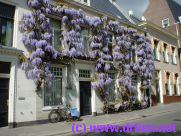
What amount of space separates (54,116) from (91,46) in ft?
21.1

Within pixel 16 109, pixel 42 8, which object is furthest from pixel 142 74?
pixel 16 109

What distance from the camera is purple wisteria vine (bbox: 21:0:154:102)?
14897 millimetres

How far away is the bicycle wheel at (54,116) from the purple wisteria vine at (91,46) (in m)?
1.92

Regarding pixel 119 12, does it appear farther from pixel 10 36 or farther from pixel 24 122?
pixel 24 122

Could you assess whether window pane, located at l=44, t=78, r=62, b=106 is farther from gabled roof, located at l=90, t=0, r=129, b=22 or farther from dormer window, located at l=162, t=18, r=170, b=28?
dormer window, located at l=162, t=18, r=170, b=28

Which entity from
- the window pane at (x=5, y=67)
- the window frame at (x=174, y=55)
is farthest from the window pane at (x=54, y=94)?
the window frame at (x=174, y=55)

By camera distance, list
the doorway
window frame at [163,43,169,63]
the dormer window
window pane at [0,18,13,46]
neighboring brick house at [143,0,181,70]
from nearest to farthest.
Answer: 1. window pane at [0,18,13,46]
2. the doorway
3. window frame at [163,43,169,63]
4. neighboring brick house at [143,0,181,70]
5. the dormer window

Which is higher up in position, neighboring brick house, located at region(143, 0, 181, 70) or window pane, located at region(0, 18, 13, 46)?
neighboring brick house, located at region(143, 0, 181, 70)

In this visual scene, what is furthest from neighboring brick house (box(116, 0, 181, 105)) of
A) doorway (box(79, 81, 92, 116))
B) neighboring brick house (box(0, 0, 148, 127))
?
neighboring brick house (box(0, 0, 148, 127))

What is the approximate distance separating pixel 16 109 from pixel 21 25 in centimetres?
489

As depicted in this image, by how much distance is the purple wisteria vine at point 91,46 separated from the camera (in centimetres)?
1490

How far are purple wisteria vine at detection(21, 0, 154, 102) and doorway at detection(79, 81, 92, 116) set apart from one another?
591 millimetres

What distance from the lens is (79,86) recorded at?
1795 cm

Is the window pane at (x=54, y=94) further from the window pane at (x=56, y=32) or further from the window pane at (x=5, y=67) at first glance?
the window pane at (x=5, y=67)
